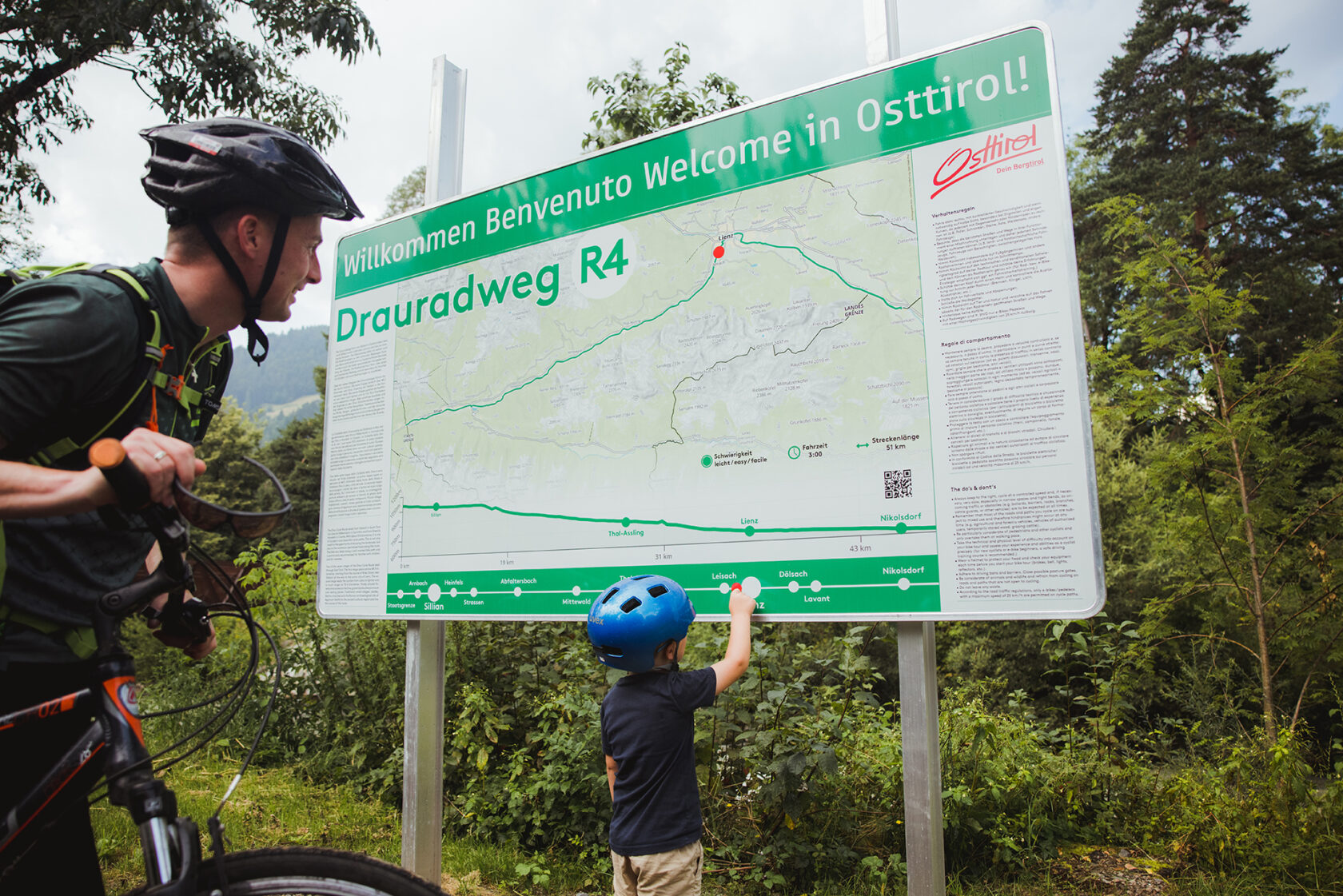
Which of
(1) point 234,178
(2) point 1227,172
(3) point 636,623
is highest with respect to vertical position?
(2) point 1227,172

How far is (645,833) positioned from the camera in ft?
8.10

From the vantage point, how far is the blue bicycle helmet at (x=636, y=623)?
251 centimetres

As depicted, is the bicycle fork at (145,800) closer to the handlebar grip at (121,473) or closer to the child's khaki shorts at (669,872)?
the handlebar grip at (121,473)

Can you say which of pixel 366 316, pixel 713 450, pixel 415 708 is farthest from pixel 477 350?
pixel 415 708

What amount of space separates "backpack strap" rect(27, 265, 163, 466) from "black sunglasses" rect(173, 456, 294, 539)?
27 cm

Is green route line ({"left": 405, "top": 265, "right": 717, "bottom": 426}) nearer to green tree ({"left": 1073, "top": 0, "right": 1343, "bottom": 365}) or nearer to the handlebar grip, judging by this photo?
the handlebar grip

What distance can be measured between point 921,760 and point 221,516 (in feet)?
7.05

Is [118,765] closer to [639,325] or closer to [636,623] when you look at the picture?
[636,623]

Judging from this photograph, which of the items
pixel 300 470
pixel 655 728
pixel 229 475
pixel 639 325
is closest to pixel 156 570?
pixel 655 728

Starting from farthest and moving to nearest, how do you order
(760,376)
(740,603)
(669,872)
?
(760,376)
(740,603)
(669,872)

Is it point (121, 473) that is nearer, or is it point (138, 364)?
point (121, 473)

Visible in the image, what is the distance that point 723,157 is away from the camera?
3.05 m

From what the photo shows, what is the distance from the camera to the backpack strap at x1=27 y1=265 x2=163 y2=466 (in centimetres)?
143

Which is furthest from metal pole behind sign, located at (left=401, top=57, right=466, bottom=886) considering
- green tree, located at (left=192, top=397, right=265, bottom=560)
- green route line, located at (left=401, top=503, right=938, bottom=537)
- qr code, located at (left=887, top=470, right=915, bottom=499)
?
green tree, located at (left=192, top=397, right=265, bottom=560)
